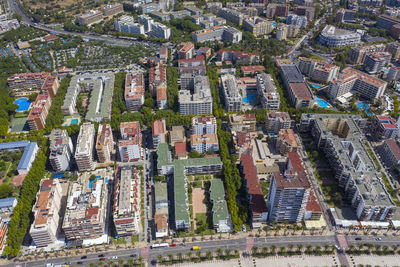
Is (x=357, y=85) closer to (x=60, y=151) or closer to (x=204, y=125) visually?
(x=204, y=125)

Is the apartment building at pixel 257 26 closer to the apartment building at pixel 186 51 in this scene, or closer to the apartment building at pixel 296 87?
the apartment building at pixel 186 51

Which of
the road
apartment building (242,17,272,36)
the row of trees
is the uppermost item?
apartment building (242,17,272,36)

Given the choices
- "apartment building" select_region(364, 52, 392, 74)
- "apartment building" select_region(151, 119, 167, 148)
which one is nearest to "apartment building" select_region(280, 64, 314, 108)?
"apartment building" select_region(364, 52, 392, 74)

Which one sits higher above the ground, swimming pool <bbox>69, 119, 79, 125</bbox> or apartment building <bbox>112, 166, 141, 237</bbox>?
apartment building <bbox>112, 166, 141, 237</bbox>

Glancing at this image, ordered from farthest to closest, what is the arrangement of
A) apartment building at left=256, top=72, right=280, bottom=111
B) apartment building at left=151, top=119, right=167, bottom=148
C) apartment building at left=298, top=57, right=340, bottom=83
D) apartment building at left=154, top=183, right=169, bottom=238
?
1. apartment building at left=298, top=57, right=340, bottom=83
2. apartment building at left=256, top=72, right=280, bottom=111
3. apartment building at left=151, top=119, right=167, bottom=148
4. apartment building at left=154, top=183, right=169, bottom=238

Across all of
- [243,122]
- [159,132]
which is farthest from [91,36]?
[243,122]

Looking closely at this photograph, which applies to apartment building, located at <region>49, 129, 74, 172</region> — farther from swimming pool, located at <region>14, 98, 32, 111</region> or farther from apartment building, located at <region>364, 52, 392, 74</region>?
apartment building, located at <region>364, 52, 392, 74</region>

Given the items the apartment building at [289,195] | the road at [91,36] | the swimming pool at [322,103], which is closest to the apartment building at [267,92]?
the swimming pool at [322,103]
